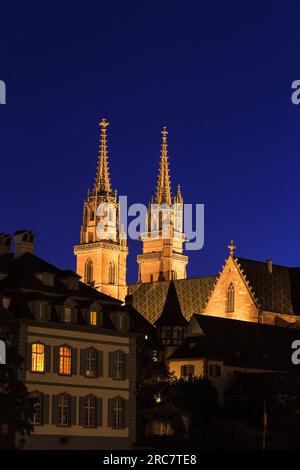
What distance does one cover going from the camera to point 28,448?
108875mm

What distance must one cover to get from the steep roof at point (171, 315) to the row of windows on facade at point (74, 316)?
32740 millimetres

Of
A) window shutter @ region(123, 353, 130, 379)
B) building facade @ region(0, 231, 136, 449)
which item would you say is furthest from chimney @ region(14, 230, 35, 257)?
window shutter @ region(123, 353, 130, 379)

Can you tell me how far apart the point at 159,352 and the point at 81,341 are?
112 ft

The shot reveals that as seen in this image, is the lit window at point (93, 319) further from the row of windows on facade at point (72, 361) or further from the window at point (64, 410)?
the window at point (64, 410)

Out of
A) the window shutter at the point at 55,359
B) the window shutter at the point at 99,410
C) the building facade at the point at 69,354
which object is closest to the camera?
the building facade at the point at 69,354

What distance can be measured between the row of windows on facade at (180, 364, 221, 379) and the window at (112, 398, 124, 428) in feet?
87.2

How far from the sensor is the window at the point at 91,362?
382 feet

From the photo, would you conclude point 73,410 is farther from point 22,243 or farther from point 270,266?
point 270,266

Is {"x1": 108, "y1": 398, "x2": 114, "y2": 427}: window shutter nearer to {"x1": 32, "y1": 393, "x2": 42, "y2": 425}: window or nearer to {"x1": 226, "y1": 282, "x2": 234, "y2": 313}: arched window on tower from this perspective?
{"x1": 32, "y1": 393, "x2": 42, "y2": 425}: window

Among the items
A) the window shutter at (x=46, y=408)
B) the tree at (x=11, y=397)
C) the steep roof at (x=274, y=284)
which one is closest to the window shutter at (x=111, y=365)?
the window shutter at (x=46, y=408)

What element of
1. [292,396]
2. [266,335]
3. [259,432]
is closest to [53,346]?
[259,432]

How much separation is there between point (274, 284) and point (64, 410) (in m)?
73.3

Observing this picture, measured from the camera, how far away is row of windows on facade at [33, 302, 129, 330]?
113m

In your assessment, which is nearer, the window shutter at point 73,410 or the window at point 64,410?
the window at point 64,410
